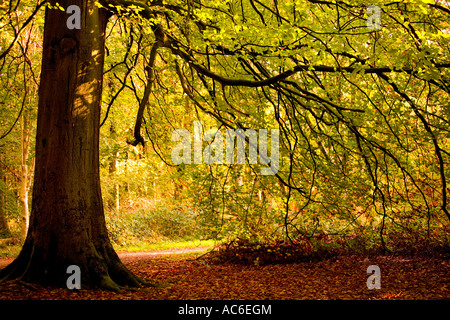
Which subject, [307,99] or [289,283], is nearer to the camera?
[307,99]

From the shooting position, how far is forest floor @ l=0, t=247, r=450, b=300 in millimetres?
4254

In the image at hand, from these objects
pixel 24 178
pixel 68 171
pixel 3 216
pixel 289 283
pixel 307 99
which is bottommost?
pixel 289 283

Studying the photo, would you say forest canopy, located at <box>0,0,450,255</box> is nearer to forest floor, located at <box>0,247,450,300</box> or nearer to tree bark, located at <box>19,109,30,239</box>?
forest floor, located at <box>0,247,450,300</box>

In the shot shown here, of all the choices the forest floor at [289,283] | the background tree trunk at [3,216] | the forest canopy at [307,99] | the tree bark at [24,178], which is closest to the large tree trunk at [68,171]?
the forest floor at [289,283]

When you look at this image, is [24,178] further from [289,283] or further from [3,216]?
[289,283]

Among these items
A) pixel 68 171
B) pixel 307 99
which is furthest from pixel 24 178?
pixel 307 99

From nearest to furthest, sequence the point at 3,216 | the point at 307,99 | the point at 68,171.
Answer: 1. the point at 68,171
2. the point at 307,99
3. the point at 3,216

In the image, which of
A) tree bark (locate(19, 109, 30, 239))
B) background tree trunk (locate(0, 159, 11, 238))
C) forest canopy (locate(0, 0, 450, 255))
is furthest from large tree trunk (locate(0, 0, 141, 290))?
background tree trunk (locate(0, 159, 11, 238))

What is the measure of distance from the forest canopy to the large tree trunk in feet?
1.52

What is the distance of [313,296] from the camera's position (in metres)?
4.89

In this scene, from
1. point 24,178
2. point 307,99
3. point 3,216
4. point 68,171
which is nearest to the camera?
point 68,171

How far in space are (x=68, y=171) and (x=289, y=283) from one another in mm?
3565

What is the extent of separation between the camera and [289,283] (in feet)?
19.2
